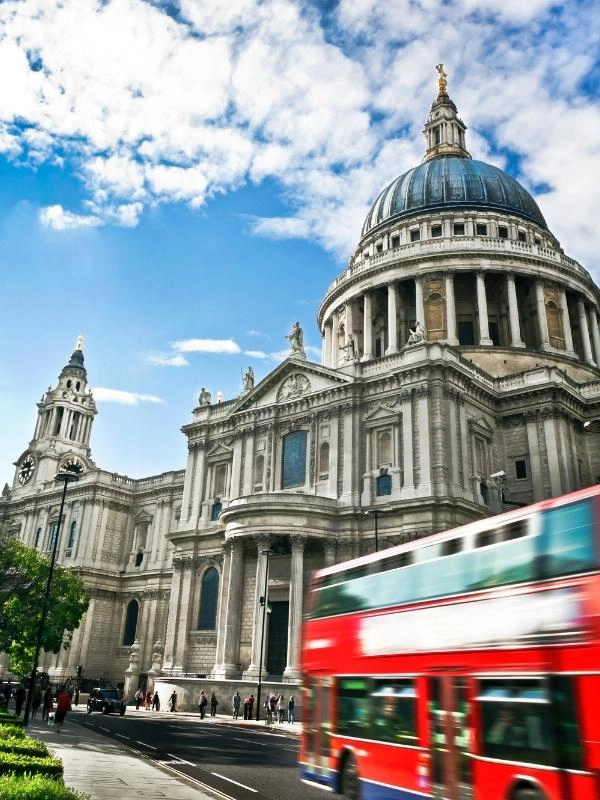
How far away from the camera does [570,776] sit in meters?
8.99

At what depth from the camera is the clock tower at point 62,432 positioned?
249ft

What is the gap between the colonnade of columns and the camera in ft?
179

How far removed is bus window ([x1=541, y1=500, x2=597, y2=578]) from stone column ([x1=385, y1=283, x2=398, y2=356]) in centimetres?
4606

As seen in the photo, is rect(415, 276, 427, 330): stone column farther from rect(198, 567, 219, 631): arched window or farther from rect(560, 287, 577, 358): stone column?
rect(198, 567, 219, 631): arched window

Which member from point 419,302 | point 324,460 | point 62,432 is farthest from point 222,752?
point 62,432

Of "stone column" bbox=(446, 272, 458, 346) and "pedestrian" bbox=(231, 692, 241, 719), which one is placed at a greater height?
"stone column" bbox=(446, 272, 458, 346)

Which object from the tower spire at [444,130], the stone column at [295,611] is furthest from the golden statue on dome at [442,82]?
the stone column at [295,611]

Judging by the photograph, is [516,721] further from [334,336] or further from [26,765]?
[334,336]

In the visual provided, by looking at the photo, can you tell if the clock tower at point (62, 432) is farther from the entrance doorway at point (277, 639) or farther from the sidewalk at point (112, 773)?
the sidewalk at point (112, 773)

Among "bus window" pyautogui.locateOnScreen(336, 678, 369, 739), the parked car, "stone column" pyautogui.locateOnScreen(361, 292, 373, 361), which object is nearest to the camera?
"bus window" pyautogui.locateOnScreen(336, 678, 369, 739)

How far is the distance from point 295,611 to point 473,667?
29.1 metres

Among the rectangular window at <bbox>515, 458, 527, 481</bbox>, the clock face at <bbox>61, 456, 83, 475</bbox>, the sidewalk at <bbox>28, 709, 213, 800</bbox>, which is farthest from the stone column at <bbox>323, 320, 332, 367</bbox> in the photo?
the sidewalk at <bbox>28, 709, 213, 800</bbox>

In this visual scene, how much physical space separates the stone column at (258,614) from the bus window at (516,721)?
29.3 meters

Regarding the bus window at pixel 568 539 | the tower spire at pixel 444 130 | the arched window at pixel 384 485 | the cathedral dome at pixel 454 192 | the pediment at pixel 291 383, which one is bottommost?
the bus window at pixel 568 539
